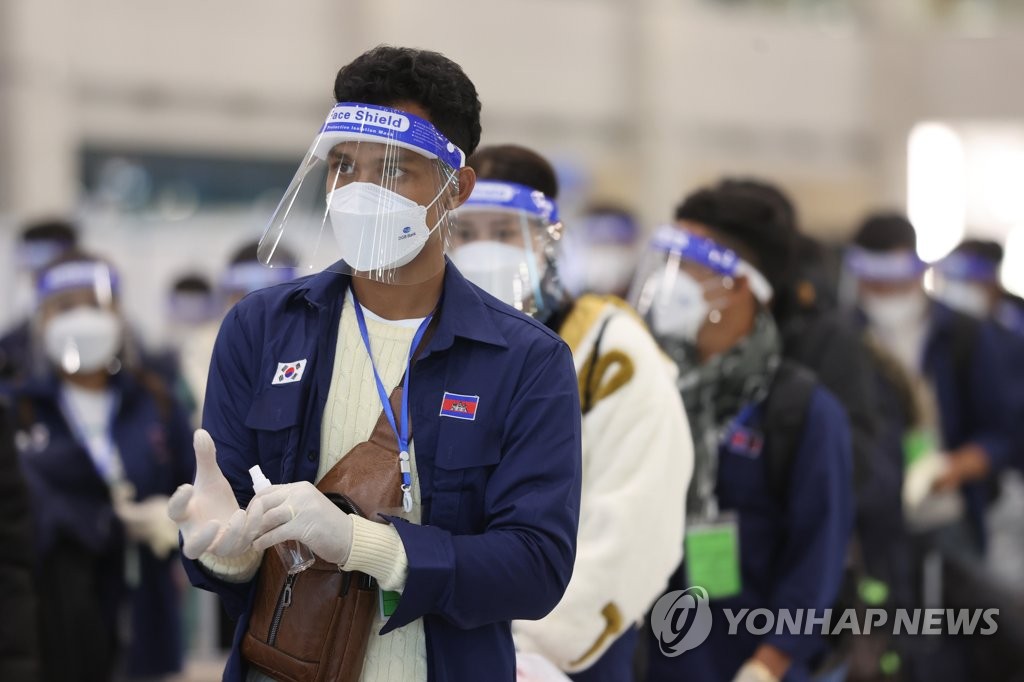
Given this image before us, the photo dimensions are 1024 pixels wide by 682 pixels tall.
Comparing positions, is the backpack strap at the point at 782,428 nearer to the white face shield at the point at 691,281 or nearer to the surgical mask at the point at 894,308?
the white face shield at the point at 691,281

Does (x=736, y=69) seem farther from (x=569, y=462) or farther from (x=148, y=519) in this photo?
(x=569, y=462)

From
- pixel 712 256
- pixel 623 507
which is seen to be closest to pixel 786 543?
pixel 712 256

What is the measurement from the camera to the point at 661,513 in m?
3.86

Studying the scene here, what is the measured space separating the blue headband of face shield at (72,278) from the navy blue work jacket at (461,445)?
4121mm

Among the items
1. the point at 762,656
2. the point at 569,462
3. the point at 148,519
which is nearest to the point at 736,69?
the point at 148,519

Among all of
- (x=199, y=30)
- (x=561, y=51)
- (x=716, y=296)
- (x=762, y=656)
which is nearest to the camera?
(x=762, y=656)

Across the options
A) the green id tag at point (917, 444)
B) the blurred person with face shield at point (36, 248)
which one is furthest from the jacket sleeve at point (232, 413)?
the blurred person with face shield at point (36, 248)

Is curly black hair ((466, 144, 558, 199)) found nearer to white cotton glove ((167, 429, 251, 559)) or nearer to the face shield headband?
white cotton glove ((167, 429, 251, 559))

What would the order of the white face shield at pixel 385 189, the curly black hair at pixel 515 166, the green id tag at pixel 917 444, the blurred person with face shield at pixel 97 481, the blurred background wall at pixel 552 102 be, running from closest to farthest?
the white face shield at pixel 385 189 < the curly black hair at pixel 515 166 < the blurred person with face shield at pixel 97 481 < the green id tag at pixel 917 444 < the blurred background wall at pixel 552 102

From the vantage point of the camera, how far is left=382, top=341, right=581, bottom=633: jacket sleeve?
253 cm

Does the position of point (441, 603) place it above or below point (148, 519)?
above

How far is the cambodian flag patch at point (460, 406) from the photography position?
2.69 metres

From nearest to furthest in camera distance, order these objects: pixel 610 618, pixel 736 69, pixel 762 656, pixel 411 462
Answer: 1. pixel 411 462
2. pixel 610 618
3. pixel 762 656
4. pixel 736 69

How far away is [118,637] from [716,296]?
3.27 m
